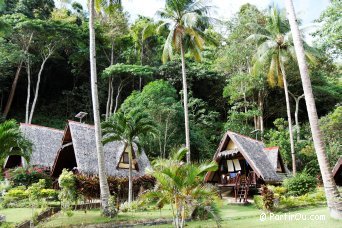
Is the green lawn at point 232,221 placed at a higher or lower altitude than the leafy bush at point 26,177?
lower

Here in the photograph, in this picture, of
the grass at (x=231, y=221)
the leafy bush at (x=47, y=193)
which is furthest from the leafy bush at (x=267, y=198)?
the leafy bush at (x=47, y=193)

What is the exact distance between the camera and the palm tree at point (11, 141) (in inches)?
471

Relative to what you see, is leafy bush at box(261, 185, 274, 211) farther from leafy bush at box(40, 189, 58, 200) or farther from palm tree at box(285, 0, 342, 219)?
leafy bush at box(40, 189, 58, 200)

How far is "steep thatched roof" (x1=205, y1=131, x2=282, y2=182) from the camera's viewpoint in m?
18.7

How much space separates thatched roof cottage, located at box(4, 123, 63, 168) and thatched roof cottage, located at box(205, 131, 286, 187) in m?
10.2

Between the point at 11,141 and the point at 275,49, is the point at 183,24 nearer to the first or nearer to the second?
the point at 275,49

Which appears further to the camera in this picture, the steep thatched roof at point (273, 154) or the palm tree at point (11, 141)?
the steep thatched roof at point (273, 154)

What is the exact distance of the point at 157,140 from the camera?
85.0 ft

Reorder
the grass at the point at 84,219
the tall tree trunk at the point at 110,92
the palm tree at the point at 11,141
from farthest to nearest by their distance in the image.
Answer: the tall tree trunk at the point at 110,92 → the grass at the point at 84,219 → the palm tree at the point at 11,141

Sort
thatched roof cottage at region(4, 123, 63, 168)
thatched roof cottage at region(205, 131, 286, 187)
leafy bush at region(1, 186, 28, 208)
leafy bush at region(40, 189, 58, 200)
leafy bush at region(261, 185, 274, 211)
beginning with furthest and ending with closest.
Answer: thatched roof cottage at region(4, 123, 63, 168) → thatched roof cottage at region(205, 131, 286, 187) → leafy bush at region(1, 186, 28, 208) → leafy bush at region(40, 189, 58, 200) → leafy bush at region(261, 185, 274, 211)

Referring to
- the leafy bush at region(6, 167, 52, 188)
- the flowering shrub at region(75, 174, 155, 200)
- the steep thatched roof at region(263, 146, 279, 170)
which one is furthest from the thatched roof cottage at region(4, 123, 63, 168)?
the steep thatched roof at region(263, 146, 279, 170)

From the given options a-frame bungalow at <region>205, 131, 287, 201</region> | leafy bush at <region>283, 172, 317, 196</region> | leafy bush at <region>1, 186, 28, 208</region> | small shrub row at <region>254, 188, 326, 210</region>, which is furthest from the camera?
a-frame bungalow at <region>205, 131, 287, 201</region>

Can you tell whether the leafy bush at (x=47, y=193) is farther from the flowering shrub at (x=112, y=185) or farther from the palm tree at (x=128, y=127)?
the palm tree at (x=128, y=127)

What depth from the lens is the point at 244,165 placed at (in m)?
21.7
